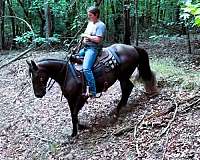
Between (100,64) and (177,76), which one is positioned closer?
(100,64)

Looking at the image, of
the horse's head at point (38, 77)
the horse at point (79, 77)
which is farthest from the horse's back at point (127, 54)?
the horse's head at point (38, 77)

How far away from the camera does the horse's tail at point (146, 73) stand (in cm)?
823

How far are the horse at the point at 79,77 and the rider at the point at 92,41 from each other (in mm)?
209

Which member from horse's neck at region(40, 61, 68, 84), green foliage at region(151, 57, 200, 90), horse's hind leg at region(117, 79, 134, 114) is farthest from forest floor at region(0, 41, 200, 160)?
horse's neck at region(40, 61, 68, 84)

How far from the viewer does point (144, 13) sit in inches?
1003

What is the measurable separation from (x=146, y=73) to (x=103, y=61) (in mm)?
1172

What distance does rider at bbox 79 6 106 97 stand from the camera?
7355mm

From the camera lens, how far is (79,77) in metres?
7.52

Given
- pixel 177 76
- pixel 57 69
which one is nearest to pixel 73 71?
pixel 57 69

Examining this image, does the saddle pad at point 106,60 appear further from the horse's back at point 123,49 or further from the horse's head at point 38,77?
the horse's head at point 38,77

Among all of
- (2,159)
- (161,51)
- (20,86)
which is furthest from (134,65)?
(161,51)

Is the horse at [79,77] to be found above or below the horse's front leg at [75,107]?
above

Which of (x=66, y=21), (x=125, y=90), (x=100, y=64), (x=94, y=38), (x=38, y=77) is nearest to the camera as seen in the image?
(x=38, y=77)

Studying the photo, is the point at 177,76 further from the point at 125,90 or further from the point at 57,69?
the point at 57,69
